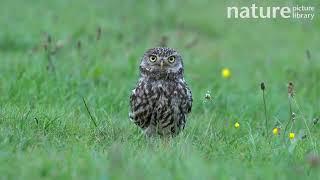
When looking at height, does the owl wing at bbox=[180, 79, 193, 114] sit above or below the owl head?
below

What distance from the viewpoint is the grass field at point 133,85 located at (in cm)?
569

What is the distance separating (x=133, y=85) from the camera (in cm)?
948

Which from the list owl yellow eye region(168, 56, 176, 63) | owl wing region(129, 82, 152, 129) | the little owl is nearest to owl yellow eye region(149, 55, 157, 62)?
the little owl

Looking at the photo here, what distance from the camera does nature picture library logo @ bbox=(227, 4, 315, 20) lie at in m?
13.2

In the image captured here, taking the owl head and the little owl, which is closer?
the little owl

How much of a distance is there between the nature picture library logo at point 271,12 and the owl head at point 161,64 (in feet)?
19.2

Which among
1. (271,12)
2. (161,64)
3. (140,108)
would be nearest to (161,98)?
(140,108)

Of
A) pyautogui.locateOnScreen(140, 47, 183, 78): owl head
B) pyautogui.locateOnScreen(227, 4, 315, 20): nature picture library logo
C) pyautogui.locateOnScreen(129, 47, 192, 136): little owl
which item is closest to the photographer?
pyautogui.locateOnScreen(129, 47, 192, 136): little owl

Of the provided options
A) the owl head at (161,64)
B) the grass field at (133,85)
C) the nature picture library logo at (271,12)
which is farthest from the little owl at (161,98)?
the nature picture library logo at (271,12)

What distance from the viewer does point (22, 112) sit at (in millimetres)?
6984

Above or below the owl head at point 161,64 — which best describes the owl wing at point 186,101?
below

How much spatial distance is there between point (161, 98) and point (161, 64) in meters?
0.37

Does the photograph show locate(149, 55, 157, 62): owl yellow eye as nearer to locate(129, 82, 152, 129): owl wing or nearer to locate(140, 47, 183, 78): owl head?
locate(140, 47, 183, 78): owl head

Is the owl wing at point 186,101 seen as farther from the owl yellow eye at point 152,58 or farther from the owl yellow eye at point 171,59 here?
the owl yellow eye at point 152,58
